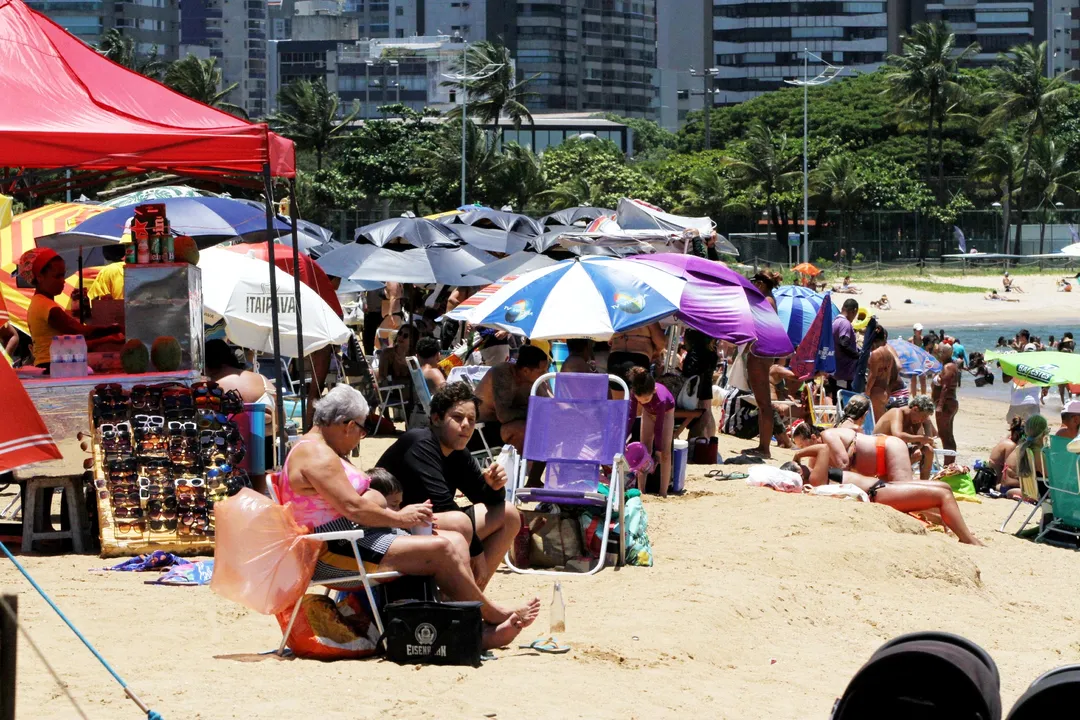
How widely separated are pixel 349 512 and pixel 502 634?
2.68 ft

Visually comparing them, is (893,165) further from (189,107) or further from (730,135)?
(189,107)

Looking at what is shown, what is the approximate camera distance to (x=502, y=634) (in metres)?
5.74

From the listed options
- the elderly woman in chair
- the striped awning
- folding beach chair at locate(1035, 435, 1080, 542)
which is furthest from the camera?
the striped awning

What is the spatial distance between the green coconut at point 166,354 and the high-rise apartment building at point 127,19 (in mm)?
117403

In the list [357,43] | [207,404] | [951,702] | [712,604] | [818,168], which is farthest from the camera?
[357,43]

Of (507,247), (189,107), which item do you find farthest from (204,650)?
(507,247)

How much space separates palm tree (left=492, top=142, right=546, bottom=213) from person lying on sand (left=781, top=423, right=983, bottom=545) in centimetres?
4961

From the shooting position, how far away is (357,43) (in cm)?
12744

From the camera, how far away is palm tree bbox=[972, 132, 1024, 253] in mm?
67875

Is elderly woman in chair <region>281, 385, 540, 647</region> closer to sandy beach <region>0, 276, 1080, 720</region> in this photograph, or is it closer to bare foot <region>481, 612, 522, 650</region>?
bare foot <region>481, 612, 522, 650</region>

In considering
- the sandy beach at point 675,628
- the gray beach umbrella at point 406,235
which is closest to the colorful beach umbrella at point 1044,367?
the sandy beach at point 675,628

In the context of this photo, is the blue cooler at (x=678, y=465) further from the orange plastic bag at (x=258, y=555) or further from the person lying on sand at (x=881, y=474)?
the orange plastic bag at (x=258, y=555)

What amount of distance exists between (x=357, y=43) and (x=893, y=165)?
231 feet

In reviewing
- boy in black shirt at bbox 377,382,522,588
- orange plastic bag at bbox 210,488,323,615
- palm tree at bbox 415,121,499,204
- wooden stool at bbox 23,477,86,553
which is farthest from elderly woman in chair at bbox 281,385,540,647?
palm tree at bbox 415,121,499,204
